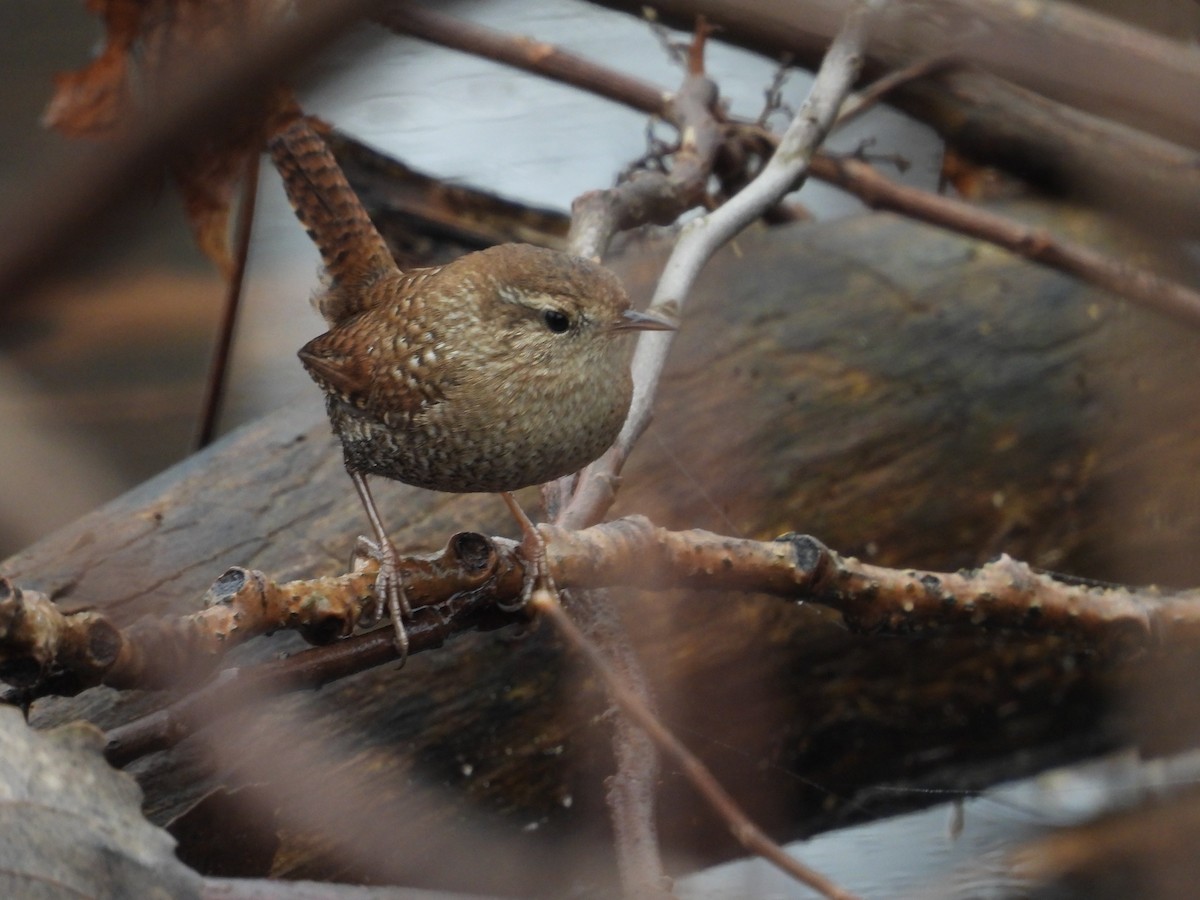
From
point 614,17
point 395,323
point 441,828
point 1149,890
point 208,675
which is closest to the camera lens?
point 208,675

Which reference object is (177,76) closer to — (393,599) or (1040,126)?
(393,599)

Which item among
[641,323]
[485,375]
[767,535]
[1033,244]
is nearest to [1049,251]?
[1033,244]

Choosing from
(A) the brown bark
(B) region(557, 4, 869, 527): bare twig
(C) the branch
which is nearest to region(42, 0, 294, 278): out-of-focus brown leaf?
(C) the branch

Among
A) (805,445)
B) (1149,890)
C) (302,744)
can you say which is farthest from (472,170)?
(1149,890)

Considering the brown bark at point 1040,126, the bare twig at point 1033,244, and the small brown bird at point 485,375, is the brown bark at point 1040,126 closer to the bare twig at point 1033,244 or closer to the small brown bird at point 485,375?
the bare twig at point 1033,244

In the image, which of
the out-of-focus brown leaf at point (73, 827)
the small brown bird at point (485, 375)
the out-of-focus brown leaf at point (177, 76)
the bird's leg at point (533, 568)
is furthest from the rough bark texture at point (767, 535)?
the out-of-focus brown leaf at point (73, 827)

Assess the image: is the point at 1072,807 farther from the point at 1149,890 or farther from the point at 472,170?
the point at 472,170
